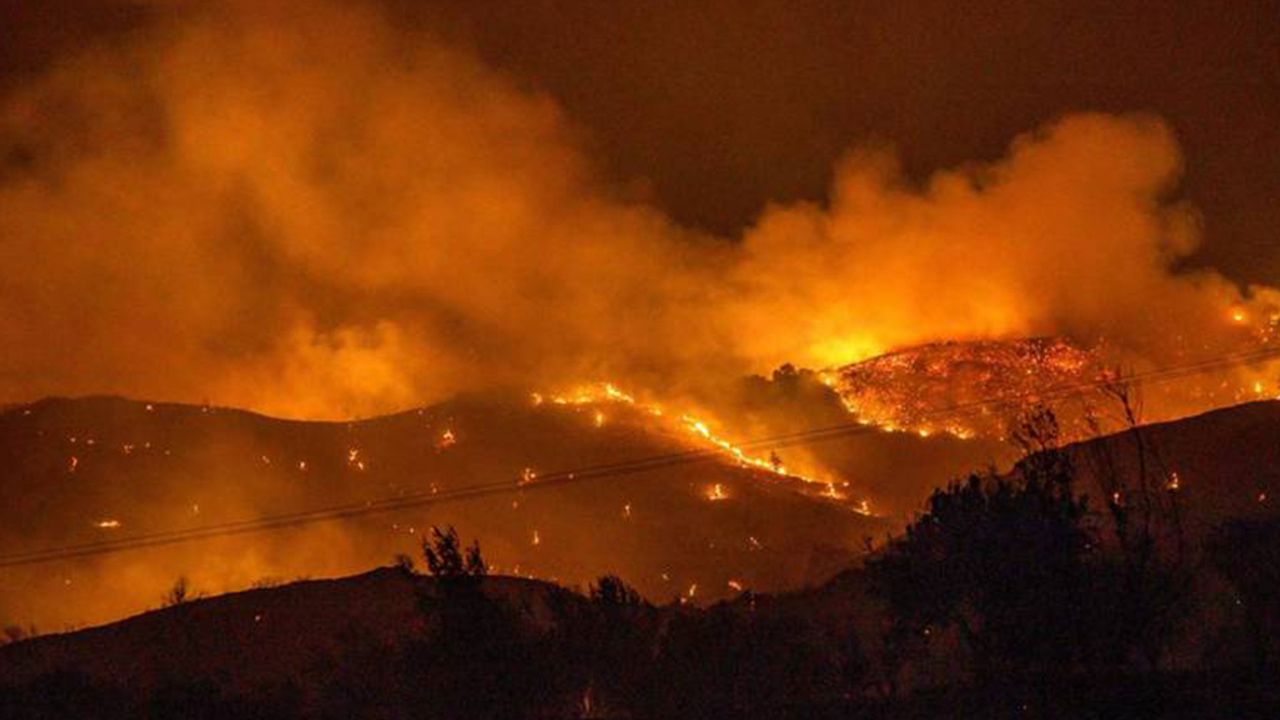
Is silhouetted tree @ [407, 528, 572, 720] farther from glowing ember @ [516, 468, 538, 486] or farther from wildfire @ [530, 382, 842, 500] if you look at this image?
wildfire @ [530, 382, 842, 500]

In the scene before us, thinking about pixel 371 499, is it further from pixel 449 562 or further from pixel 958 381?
pixel 449 562

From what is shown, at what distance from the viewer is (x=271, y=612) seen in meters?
55.3

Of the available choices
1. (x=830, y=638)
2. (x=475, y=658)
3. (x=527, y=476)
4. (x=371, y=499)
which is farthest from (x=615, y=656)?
(x=527, y=476)

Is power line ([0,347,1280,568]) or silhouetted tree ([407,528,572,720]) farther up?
power line ([0,347,1280,568])

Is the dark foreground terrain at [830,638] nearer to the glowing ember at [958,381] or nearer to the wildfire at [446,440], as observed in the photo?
the wildfire at [446,440]

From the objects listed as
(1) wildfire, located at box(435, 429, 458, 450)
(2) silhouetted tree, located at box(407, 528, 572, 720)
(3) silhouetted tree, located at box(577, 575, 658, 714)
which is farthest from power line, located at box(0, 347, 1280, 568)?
(2) silhouetted tree, located at box(407, 528, 572, 720)

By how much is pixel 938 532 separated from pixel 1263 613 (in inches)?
519

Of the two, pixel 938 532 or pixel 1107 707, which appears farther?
pixel 938 532

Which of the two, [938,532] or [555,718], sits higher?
[938,532]

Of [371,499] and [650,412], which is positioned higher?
[650,412]

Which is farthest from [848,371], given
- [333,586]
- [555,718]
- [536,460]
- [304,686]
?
[555,718]

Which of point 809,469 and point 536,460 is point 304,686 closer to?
point 536,460

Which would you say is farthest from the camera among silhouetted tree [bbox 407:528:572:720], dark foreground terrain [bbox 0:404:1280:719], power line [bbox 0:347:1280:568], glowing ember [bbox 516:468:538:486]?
glowing ember [bbox 516:468:538:486]

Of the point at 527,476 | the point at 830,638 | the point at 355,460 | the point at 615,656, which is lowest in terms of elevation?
the point at 615,656
